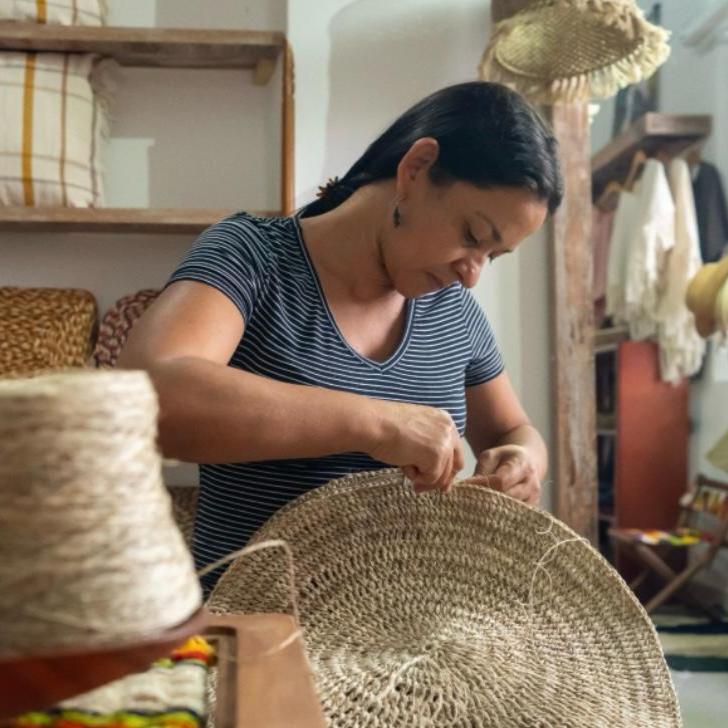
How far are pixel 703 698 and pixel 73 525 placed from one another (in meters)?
2.27

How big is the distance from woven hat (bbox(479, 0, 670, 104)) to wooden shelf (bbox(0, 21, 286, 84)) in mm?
438

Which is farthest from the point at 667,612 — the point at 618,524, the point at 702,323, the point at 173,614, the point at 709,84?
the point at 173,614

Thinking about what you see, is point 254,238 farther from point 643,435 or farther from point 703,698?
point 643,435

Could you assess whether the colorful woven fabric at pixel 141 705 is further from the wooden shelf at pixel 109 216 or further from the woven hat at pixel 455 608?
the wooden shelf at pixel 109 216

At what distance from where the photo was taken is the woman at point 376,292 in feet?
2.92

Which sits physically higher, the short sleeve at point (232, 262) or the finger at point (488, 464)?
the short sleeve at point (232, 262)

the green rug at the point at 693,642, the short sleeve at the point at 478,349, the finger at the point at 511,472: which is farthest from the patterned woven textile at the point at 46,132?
the green rug at the point at 693,642

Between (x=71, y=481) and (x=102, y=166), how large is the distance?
162 centimetres

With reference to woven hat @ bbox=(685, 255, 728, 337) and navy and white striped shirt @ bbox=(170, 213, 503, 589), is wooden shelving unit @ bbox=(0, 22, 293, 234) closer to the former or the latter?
navy and white striped shirt @ bbox=(170, 213, 503, 589)

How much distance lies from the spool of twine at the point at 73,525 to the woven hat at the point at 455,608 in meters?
0.39

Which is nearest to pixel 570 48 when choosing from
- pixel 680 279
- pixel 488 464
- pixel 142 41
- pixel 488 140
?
pixel 142 41

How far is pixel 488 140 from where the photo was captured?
976 millimetres

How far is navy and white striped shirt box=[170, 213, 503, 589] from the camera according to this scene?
1.00 m

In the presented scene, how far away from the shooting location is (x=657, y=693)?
85cm
